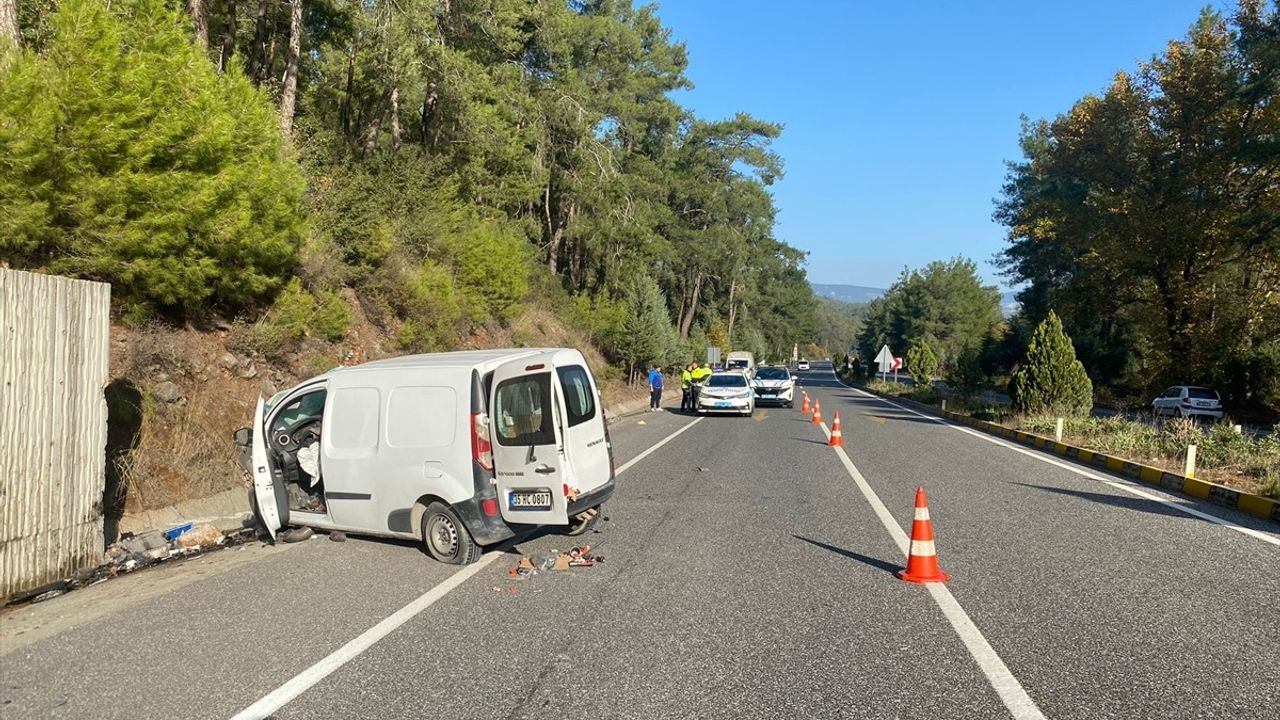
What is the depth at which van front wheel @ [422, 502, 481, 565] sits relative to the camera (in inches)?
267

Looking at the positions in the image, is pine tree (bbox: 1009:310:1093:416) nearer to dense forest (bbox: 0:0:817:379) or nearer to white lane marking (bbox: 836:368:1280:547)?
white lane marking (bbox: 836:368:1280:547)

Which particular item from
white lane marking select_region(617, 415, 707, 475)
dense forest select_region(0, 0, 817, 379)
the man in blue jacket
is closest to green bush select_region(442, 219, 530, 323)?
dense forest select_region(0, 0, 817, 379)

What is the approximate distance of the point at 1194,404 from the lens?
29.0 metres

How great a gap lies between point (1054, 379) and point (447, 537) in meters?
19.4

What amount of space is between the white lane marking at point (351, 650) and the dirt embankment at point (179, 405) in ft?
12.5

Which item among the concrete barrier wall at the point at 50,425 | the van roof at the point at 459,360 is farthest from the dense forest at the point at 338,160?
the van roof at the point at 459,360

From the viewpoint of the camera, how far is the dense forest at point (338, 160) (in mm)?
8844

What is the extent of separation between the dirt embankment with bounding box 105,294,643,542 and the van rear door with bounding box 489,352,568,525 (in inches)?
161

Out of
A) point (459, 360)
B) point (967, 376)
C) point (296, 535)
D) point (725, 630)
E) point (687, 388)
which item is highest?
point (459, 360)

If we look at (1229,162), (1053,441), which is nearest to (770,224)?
(1229,162)

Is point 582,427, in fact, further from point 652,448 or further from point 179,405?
point 652,448

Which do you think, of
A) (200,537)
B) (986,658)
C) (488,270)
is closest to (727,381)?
(488,270)

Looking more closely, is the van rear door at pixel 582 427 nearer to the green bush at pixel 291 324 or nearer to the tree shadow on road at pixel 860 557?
the tree shadow on road at pixel 860 557

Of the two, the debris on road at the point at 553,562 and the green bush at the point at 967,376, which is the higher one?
the green bush at the point at 967,376
